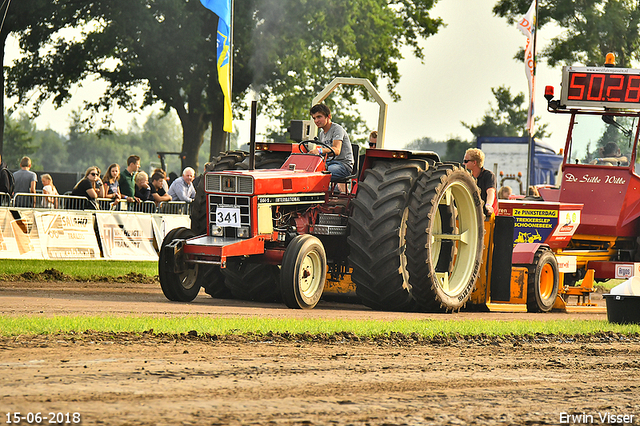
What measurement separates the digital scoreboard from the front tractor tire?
239 inches

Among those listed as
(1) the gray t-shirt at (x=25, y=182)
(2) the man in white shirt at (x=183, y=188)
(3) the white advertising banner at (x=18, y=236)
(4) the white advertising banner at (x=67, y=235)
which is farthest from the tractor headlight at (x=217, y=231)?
(1) the gray t-shirt at (x=25, y=182)

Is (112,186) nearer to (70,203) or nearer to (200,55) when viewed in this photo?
(70,203)

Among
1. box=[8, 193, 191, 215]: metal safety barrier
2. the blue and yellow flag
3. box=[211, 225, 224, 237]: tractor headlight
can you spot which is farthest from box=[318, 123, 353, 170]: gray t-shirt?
the blue and yellow flag

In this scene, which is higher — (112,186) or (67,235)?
(112,186)

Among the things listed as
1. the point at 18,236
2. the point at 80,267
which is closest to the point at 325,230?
the point at 80,267

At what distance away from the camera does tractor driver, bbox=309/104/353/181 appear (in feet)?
34.0

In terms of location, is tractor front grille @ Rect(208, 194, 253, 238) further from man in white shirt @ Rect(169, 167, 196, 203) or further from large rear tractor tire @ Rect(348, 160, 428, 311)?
man in white shirt @ Rect(169, 167, 196, 203)

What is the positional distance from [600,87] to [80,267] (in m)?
8.51

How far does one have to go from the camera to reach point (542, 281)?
12016mm

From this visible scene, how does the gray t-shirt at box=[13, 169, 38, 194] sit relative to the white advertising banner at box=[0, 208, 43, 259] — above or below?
above

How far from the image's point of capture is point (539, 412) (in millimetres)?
4953

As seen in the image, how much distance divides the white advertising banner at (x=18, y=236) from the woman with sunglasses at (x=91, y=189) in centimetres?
149

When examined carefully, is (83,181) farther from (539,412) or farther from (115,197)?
(539,412)

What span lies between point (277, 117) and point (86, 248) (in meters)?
20.1
